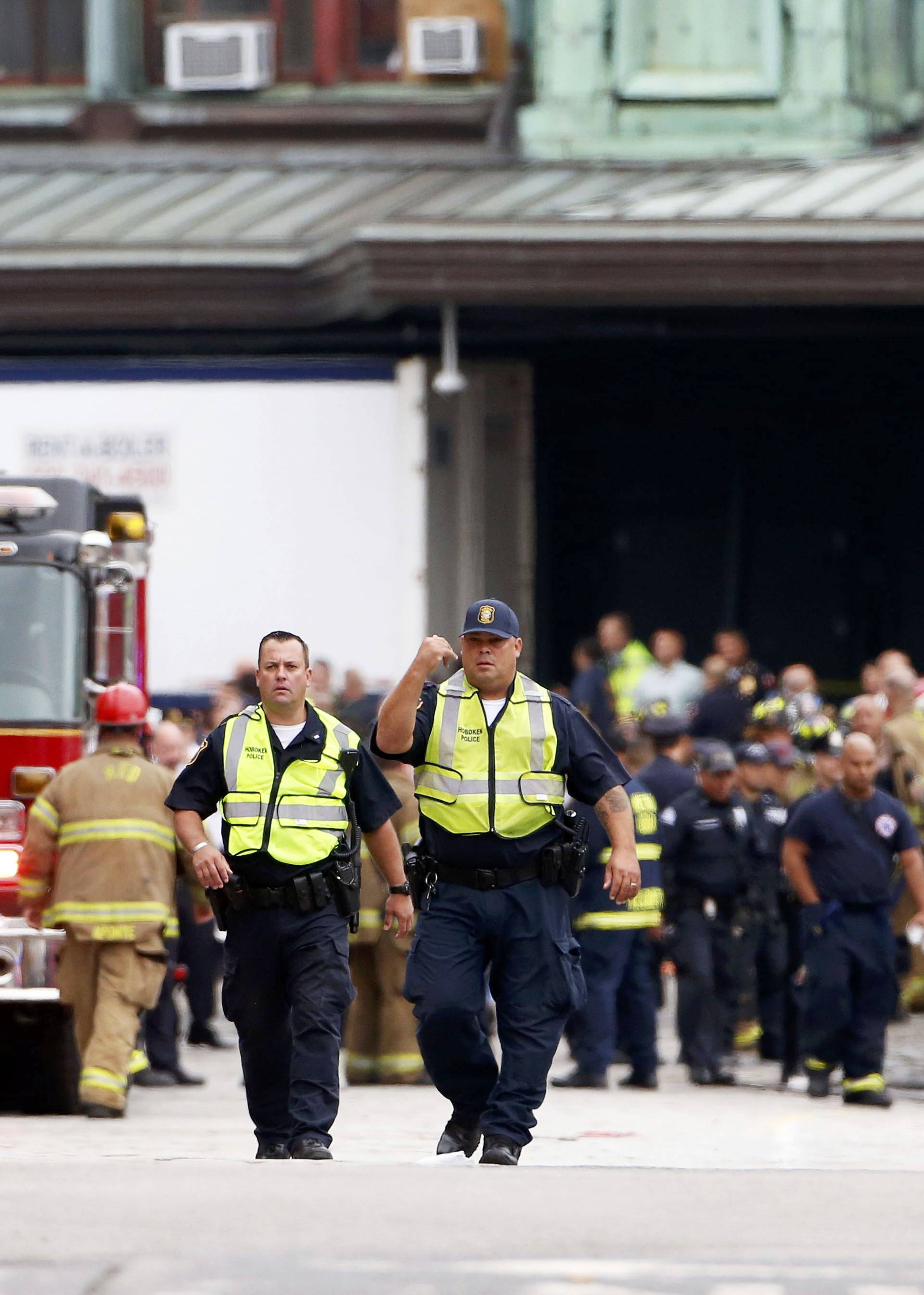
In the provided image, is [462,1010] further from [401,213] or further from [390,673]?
[401,213]

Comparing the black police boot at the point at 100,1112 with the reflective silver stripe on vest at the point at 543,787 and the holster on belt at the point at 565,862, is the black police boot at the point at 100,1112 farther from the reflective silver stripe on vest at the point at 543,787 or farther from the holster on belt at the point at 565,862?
the reflective silver stripe on vest at the point at 543,787

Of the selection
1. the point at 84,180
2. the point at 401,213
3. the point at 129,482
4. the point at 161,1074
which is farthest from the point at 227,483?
the point at 161,1074

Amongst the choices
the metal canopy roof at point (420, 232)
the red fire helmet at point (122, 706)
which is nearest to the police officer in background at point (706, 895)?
the red fire helmet at point (122, 706)

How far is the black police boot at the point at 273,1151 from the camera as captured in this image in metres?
8.98

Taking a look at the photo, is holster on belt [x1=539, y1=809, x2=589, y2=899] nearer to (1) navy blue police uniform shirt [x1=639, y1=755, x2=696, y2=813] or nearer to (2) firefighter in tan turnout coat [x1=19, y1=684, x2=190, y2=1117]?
(2) firefighter in tan turnout coat [x1=19, y1=684, x2=190, y2=1117]

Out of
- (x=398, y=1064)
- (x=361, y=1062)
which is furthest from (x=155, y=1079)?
(x=398, y=1064)

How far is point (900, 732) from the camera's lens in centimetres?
1611

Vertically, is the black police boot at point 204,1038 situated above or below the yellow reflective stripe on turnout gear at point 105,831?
below

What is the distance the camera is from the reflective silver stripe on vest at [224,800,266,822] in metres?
9.10

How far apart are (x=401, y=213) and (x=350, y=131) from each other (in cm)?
255

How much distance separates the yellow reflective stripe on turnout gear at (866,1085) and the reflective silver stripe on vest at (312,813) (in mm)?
4417

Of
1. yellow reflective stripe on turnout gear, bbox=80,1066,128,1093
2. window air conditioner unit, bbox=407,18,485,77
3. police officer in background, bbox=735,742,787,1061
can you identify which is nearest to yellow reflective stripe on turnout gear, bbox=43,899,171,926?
yellow reflective stripe on turnout gear, bbox=80,1066,128,1093

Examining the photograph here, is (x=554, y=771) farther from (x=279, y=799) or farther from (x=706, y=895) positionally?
(x=706, y=895)

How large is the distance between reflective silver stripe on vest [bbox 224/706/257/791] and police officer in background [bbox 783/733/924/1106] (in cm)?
457
